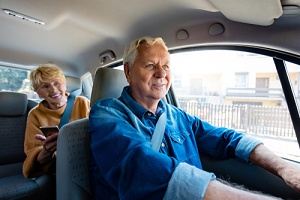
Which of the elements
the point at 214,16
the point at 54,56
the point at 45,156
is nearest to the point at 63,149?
the point at 45,156

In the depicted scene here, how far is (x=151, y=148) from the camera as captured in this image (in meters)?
0.89

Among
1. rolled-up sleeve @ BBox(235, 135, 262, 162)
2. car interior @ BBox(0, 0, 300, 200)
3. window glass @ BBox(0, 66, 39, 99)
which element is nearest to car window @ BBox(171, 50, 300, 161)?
car interior @ BBox(0, 0, 300, 200)

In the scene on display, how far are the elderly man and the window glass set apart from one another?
6.70 ft

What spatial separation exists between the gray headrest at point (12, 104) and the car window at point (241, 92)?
5.27 feet

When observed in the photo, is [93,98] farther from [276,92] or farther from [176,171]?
[276,92]

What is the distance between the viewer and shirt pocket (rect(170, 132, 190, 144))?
1.27 metres

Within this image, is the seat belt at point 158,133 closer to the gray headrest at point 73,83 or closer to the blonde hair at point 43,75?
the blonde hair at point 43,75

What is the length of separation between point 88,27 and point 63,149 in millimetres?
1379

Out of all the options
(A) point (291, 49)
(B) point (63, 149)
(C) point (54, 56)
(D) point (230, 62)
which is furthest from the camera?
(C) point (54, 56)

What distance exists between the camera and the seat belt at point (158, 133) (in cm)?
114

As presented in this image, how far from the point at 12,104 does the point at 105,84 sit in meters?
1.33

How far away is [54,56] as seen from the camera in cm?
279

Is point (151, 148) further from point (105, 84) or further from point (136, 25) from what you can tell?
point (136, 25)

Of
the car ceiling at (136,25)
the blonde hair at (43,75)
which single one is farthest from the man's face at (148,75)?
the blonde hair at (43,75)
